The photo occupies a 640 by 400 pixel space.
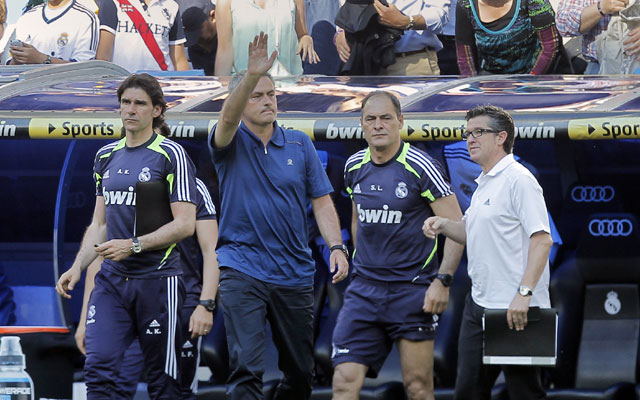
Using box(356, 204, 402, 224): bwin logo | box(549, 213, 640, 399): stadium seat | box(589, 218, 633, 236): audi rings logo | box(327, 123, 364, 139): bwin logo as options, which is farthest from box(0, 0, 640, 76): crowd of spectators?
box(356, 204, 402, 224): bwin logo

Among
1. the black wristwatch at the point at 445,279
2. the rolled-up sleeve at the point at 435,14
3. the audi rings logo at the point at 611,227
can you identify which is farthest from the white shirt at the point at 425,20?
the black wristwatch at the point at 445,279

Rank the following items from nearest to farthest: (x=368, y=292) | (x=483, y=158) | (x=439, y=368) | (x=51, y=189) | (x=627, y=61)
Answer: (x=483, y=158) < (x=368, y=292) < (x=439, y=368) < (x=627, y=61) < (x=51, y=189)

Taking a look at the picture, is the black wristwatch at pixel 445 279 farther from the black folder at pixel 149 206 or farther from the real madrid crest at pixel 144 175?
the real madrid crest at pixel 144 175

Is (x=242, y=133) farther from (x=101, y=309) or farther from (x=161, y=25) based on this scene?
(x=161, y=25)

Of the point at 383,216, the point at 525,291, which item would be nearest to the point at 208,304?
the point at 383,216

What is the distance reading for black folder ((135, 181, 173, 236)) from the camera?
19.2 feet

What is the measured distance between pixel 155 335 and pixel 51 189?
107 inches

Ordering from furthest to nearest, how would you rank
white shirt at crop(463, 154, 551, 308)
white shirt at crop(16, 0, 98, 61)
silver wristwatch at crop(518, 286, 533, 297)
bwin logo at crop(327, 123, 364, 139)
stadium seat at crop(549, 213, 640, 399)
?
white shirt at crop(16, 0, 98, 61), stadium seat at crop(549, 213, 640, 399), bwin logo at crop(327, 123, 364, 139), white shirt at crop(463, 154, 551, 308), silver wristwatch at crop(518, 286, 533, 297)

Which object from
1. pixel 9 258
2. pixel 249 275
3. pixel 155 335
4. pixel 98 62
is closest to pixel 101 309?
pixel 155 335

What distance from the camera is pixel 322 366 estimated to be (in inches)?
281

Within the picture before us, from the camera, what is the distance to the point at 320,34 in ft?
29.6

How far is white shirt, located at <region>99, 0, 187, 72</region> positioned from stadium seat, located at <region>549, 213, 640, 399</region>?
341cm

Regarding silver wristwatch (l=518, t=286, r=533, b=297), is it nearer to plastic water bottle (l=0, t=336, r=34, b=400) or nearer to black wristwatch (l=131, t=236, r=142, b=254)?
black wristwatch (l=131, t=236, r=142, b=254)

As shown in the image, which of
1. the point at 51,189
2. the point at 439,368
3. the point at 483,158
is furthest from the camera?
the point at 51,189
